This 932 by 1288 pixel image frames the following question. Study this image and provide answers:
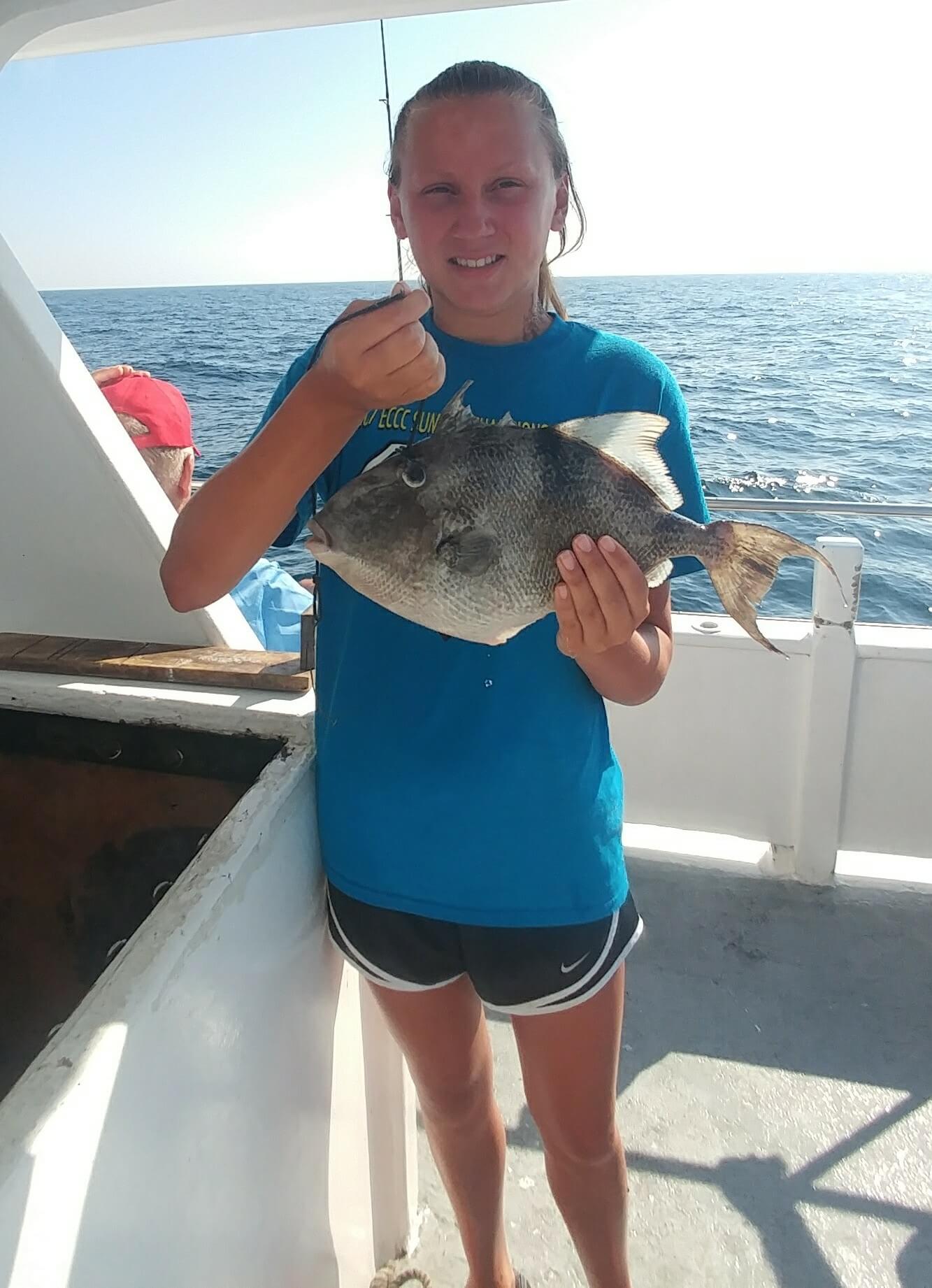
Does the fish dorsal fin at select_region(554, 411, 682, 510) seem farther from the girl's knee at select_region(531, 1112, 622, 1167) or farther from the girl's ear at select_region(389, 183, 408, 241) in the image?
the girl's knee at select_region(531, 1112, 622, 1167)

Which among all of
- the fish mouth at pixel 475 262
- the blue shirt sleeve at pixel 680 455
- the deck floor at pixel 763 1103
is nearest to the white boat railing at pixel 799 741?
the deck floor at pixel 763 1103

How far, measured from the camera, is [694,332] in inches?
1001

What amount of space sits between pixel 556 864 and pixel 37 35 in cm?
207

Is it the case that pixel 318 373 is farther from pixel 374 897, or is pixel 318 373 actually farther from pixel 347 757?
pixel 374 897

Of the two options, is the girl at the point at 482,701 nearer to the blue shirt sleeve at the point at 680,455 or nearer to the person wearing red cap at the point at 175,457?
the blue shirt sleeve at the point at 680,455

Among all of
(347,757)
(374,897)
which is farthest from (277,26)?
(374,897)

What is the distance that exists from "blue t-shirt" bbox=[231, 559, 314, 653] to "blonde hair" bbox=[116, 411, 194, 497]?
386 mm

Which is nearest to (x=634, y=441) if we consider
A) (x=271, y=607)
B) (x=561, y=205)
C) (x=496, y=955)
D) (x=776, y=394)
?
(x=561, y=205)

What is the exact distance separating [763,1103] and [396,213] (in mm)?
2356

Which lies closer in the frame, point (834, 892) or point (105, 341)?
point (834, 892)

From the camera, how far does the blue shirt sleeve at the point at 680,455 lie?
4.68 ft

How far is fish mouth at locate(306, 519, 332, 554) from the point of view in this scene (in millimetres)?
1241

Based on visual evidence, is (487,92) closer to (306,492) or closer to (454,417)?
(454,417)

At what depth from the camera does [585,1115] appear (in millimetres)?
1555
